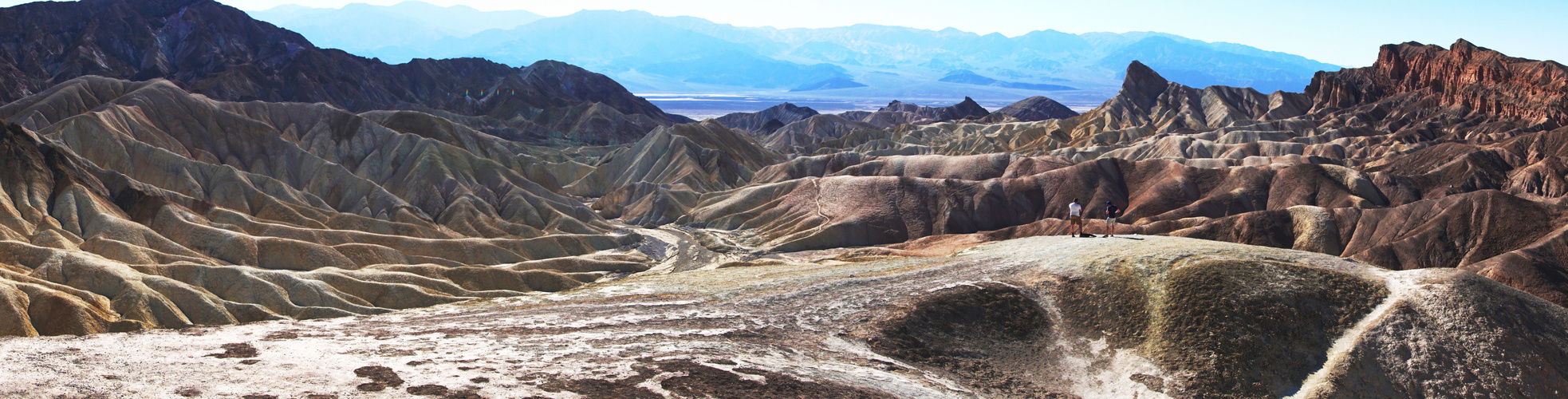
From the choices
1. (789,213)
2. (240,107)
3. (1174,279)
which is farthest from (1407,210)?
(240,107)

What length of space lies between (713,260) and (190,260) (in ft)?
131

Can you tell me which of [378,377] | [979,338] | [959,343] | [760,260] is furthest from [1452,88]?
[378,377]

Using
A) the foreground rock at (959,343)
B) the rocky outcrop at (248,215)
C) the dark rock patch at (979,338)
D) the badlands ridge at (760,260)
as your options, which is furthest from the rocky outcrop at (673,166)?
the dark rock patch at (979,338)

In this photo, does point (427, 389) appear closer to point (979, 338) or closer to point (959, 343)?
point (959, 343)

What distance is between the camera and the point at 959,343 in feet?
116

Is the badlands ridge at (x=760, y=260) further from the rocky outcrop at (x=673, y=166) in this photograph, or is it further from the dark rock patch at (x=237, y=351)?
the rocky outcrop at (x=673, y=166)

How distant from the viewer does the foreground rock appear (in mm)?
27281

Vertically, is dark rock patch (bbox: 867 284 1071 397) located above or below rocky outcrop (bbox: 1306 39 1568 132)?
below

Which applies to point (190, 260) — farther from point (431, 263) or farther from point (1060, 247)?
point (1060, 247)

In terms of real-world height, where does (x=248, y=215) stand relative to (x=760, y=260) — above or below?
above

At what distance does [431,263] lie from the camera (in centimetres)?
7106

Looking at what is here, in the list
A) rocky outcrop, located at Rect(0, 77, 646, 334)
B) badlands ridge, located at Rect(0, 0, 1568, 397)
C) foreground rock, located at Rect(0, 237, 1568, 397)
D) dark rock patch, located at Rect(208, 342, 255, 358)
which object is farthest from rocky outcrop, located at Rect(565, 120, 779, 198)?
dark rock patch, located at Rect(208, 342, 255, 358)

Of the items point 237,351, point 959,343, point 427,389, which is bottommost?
point 959,343

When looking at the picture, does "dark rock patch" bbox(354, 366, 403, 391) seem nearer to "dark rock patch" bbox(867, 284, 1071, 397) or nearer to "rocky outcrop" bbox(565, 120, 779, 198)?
"dark rock patch" bbox(867, 284, 1071, 397)
